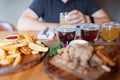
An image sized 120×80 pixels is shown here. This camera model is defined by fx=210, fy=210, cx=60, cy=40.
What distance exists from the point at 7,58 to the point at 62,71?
0.89 feet

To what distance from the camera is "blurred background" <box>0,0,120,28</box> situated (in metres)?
2.61

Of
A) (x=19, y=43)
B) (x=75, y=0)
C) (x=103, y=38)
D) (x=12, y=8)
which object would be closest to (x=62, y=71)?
(x=19, y=43)

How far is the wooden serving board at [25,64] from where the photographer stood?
88cm

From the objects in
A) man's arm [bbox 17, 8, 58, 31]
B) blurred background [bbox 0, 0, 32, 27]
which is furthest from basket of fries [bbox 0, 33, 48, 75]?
blurred background [bbox 0, 0, 32, 27]

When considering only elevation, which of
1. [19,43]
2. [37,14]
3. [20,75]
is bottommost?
[20,75]

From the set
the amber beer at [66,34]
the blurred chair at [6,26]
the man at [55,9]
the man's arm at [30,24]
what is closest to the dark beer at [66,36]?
the amber beer at [66,34]

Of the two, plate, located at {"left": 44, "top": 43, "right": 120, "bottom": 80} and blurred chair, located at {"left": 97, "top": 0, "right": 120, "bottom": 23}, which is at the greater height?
blurred chair, located at {"left": 97, "top": 0, "right": 120, "bottom": 23}

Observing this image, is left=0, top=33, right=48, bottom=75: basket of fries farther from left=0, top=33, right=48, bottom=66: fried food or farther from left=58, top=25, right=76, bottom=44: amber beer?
left=58, top=25, right=76, bottom=44: amber beer

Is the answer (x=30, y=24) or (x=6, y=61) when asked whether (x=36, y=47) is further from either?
(x=30, y=24)

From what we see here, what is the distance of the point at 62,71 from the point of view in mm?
809

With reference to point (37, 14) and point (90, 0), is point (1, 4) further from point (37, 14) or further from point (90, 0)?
point (90, 0)

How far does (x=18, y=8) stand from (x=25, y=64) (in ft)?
6.06

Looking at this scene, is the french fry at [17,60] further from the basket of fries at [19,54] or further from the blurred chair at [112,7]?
the blurred chair at [112,7]

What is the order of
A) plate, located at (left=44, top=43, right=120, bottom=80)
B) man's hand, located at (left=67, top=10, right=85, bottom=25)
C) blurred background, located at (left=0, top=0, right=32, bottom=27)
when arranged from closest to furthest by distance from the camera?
plate, located at (left=44, top=43, right=120, bottom=80) < man's hand, located at (left=67, top=10, right=85, bottom=25) < blurred background, located at (left=0, top=0, right=32, bottom=27)
